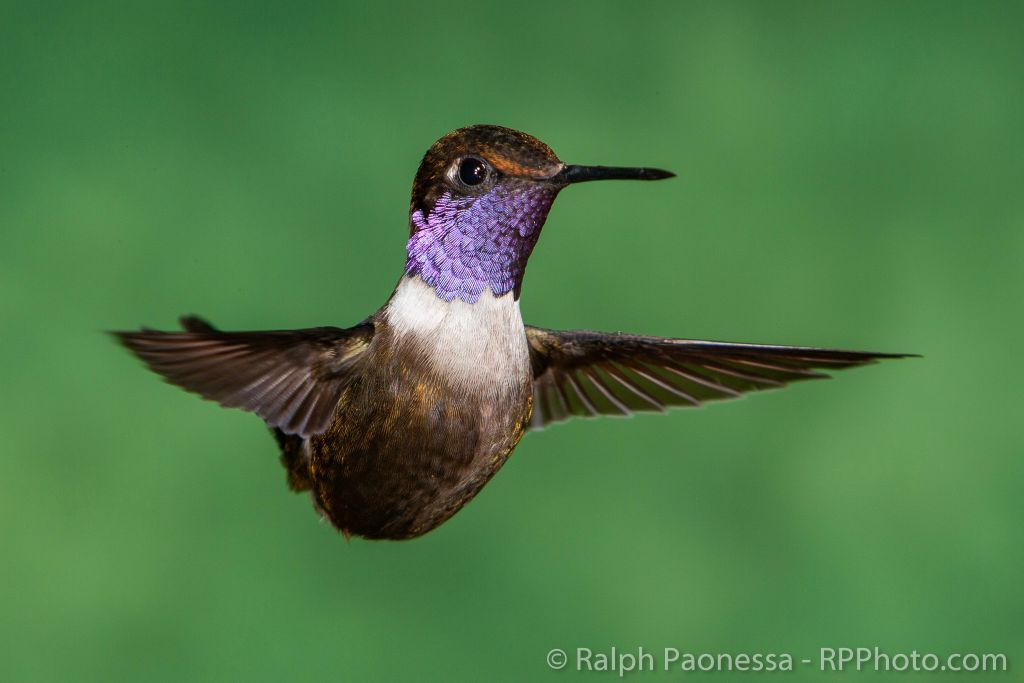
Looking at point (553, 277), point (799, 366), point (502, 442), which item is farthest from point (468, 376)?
point (553, 277)

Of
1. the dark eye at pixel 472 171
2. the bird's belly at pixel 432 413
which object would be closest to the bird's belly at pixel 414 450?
the bird's belly at pixel 432 413

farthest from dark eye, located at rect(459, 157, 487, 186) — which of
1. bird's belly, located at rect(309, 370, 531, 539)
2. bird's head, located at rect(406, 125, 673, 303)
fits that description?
bird's belly, located at rect(309, 370, 531, 539)

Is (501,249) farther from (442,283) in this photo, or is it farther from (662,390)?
(662,390)

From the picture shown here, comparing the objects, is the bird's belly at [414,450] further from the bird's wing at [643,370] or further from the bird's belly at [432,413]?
the bird's wing at [643,370]

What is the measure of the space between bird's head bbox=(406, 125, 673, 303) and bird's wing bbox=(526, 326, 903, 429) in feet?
0.43

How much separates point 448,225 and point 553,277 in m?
0.77

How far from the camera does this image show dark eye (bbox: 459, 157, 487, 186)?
53cm

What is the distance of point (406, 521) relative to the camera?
606mm

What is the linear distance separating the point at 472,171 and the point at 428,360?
0.09m

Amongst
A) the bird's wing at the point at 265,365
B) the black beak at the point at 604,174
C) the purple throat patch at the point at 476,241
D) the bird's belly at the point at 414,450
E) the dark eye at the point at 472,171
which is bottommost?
the bird's belly at the point at 414,450

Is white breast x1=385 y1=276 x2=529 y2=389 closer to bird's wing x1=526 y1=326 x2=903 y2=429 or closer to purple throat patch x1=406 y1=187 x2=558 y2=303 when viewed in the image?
A: purple throat patch x1=406 y1=187 x2=558 y2=303

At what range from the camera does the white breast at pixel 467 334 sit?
56 cm

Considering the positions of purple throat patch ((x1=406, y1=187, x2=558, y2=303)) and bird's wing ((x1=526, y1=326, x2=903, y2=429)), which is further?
bird's wing ((x1=526, y1=326, x2=903, y2=429))

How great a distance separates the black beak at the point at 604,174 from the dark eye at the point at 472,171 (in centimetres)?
4
